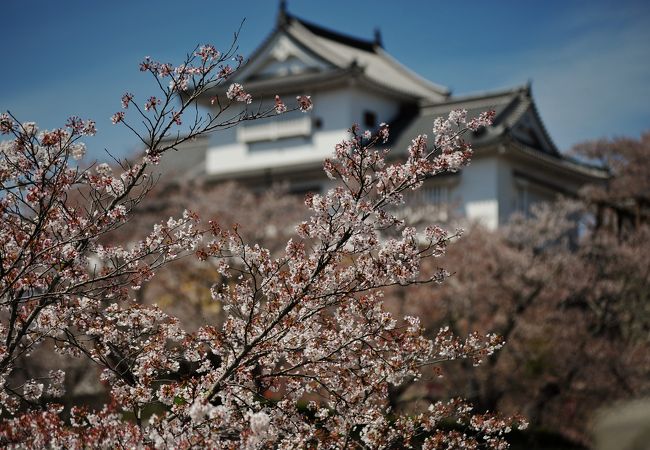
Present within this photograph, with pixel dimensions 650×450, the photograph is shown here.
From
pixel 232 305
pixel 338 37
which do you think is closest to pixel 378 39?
pixel 338 37

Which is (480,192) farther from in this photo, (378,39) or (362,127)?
(378,39)

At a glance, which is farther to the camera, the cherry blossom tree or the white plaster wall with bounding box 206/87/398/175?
the white plaster wall with bounding box 206/87/398/175

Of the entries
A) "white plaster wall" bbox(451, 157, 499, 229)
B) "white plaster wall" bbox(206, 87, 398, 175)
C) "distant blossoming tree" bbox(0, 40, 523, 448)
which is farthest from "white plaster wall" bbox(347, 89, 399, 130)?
"distant blossoming tree" bbox(0, 40, 523, 448)

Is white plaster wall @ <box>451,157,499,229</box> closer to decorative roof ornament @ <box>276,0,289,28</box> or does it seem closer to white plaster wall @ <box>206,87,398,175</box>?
white plaster wall @ <box>206,87,398,175</box>

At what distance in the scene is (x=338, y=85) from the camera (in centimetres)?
2862

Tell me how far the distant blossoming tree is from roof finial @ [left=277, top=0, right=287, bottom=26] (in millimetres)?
25584

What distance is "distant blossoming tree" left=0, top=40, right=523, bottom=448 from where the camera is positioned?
201 inches

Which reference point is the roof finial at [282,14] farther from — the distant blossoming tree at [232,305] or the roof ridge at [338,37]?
the distant blossoming tree at [232,305]

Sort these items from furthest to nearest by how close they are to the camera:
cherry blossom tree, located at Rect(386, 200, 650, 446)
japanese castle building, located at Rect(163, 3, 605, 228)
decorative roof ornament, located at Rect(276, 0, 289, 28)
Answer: decorative roof ornament, located at Rect(276, 0, 289, 28), japanese castle building, located at Rect(163, 3, 605, 228), cherry blossom tree, located at Rect(386, 200, 650, 446)

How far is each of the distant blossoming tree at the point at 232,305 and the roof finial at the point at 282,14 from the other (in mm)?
25584

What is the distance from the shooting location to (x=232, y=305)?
5484 mm

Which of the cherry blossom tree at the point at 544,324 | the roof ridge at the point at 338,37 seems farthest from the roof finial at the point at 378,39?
the cherry blossom tree at the point at 544,324

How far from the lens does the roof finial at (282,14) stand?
30.8m

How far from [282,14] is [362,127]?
5540 mm
